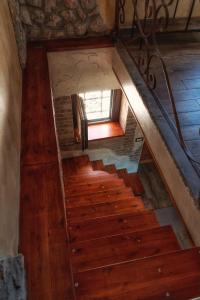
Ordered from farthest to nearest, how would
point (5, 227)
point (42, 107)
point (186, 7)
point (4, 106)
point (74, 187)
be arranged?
point (74, 187), point (186, 7), point (42, 107), point (4, 106), point (5, 227)

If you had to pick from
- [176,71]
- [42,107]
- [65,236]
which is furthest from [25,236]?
[176,71]

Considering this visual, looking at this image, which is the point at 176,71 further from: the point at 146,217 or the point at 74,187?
the point at 74,187

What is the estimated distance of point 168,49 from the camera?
2807mm

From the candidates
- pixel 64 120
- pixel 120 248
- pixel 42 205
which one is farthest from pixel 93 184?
pixel 42 205

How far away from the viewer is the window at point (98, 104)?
175 inches

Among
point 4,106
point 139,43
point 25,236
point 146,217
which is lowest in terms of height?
point 146,217

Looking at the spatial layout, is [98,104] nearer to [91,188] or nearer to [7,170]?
[91,188]

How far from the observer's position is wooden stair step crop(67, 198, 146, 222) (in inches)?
97.4

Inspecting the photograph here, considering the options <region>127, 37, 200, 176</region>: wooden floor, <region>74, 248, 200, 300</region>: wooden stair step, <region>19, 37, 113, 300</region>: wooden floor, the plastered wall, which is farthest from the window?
<region>74, 248, 200, 300</region>: wooden stair step

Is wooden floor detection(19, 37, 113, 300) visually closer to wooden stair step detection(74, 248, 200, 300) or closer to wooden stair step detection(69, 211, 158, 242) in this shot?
wooden stair step detection(74, 248, 200, 300)

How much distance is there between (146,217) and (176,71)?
1561 mm

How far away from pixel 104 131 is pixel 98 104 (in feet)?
1.81

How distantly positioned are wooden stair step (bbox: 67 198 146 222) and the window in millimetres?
2248

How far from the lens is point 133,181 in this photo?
14.9 ft
